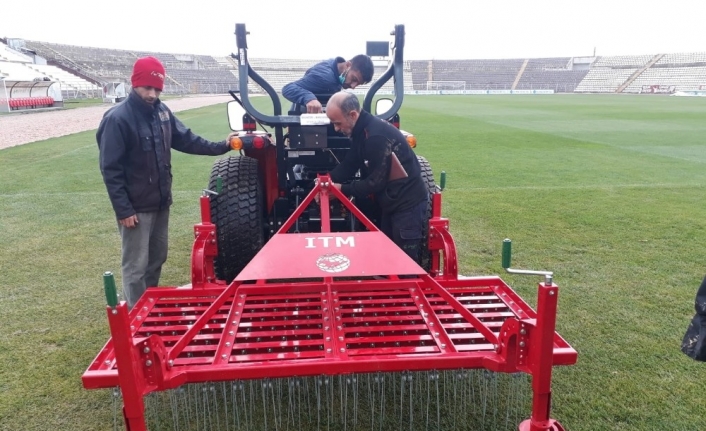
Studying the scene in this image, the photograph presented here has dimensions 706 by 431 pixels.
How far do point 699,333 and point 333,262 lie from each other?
1.47 m

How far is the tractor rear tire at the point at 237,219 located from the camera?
3.55m

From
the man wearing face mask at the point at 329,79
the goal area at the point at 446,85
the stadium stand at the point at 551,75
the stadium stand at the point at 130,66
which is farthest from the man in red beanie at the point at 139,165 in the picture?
the stadium stand at the point at 551,75

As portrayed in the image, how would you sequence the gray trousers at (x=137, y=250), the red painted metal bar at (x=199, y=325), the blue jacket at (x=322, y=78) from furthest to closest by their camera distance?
the blue jacket at (x=322, y=78)
the gray trousers at (x=137, y=250)
the red painted metal bar at (x=199, y=325)

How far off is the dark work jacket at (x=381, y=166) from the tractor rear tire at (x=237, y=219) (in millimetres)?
651

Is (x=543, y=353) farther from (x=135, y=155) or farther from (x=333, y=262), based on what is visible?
(x=135, y=155)

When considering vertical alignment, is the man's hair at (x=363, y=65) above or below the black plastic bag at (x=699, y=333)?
above

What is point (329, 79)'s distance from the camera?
161 inches

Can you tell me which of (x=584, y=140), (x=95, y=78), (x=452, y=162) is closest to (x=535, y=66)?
(x=95, y=78)

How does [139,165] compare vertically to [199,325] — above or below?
above

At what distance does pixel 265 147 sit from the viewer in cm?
387

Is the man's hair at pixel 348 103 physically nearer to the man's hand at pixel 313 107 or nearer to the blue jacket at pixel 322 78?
the man's hand at pixel 313 107

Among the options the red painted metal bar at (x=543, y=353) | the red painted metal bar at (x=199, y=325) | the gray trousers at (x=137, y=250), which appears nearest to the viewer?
the red painted metal bar at (x=543, y=353)

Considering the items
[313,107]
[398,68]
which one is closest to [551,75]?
[398,68]

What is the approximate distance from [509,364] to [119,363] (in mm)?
1473
